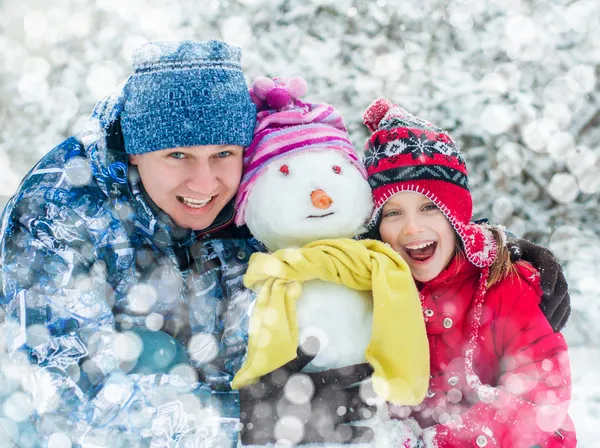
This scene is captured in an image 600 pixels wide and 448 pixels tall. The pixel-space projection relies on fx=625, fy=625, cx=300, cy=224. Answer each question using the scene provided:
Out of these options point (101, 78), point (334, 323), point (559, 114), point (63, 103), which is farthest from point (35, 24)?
point (334, 323)

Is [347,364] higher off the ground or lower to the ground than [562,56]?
lower

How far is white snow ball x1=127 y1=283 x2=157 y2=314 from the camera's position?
1.95m

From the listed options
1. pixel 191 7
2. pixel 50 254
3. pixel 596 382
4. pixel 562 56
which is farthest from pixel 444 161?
pixel 191 7

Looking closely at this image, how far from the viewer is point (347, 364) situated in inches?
66.4

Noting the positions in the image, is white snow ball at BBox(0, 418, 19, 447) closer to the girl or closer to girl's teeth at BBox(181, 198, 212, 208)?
girl's teeth at BBox(181, 198, 212, 208)

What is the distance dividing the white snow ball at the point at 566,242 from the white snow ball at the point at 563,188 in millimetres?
226

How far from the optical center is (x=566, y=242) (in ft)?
15.2

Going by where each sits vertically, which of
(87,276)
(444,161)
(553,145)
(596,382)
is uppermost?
(444,161)

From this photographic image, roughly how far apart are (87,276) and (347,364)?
30.2 inches

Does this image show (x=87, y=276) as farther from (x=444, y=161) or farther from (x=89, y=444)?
(x=444, y=161)

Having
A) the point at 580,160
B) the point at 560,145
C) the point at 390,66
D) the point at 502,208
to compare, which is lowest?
the point at 502,208

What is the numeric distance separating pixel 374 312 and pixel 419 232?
13.7 inches

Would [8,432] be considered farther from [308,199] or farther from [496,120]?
[496,120]

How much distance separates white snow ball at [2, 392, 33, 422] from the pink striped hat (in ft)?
2.61
